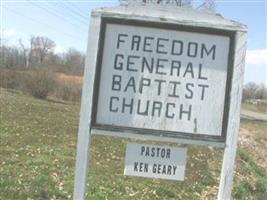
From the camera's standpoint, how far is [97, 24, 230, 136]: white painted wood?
13.2 ft

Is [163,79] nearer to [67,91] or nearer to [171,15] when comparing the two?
[171,15]

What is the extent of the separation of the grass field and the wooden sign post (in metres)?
4.38

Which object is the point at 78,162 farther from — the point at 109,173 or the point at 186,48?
the point at 109,173

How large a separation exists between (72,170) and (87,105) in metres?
6.74

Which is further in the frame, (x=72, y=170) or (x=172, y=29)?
(x=72, y=170)

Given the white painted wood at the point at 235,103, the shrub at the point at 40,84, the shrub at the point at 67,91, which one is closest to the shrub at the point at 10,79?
the shrub at the point at 40,84

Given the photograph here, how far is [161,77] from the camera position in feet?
13.3

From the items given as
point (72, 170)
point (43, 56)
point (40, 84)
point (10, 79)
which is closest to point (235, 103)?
point (72, 170)

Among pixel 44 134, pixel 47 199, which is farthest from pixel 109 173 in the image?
pixel 44 134

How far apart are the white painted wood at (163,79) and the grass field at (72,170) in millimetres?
4422

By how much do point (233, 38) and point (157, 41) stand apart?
0.52m

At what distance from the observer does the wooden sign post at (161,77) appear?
4008mm

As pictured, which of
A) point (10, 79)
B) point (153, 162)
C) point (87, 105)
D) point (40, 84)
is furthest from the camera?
point (10, 79)

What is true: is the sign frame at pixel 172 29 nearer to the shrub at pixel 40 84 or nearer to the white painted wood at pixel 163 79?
the white painted wood at pixel 163 79
